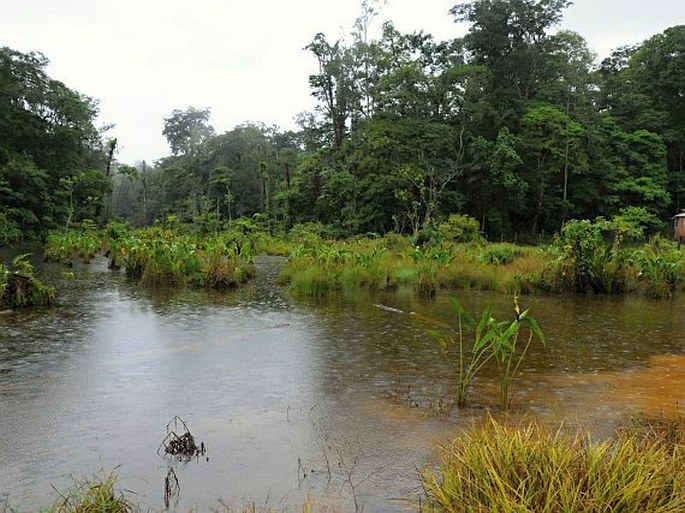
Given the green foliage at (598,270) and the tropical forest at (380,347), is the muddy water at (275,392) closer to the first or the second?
the tropical forest at (380,347)

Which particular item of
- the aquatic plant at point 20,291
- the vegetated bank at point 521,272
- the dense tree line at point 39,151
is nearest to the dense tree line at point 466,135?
the dense tree line at point 39,151

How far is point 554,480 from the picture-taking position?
8.15 feet

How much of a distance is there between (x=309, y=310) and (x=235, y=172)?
3929 cm

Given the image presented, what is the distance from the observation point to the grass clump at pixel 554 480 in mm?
2316

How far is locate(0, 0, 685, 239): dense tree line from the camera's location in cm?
2864

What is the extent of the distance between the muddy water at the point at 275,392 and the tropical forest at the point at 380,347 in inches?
1.0

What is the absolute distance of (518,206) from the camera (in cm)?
3130

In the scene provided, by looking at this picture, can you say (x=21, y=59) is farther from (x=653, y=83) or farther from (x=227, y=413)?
(x=653, y=83)

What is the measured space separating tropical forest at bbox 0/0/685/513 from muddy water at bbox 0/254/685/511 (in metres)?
0.03

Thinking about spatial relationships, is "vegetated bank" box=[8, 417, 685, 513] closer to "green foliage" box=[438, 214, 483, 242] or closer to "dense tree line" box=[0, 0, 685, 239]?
"green foliage" box=[438, 214, 483, 242]

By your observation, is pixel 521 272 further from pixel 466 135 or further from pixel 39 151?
pixel 39 151

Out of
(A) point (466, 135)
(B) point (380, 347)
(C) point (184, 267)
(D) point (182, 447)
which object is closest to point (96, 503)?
(D) point (182, 447)

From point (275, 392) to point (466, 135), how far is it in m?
26.8

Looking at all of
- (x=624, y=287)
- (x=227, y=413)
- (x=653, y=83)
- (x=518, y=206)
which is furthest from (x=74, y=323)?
(x=653, y=83)
